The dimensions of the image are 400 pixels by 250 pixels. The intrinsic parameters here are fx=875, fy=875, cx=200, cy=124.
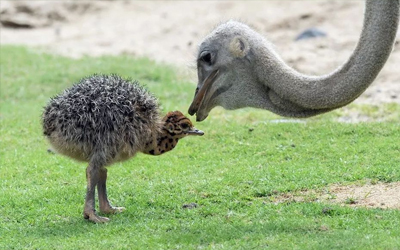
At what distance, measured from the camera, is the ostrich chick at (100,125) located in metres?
7.44

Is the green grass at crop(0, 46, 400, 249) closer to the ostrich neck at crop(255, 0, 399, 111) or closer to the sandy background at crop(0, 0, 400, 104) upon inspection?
the ostrich neck at crop(255, 0, 399, 111)

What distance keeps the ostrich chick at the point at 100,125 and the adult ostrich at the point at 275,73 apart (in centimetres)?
52

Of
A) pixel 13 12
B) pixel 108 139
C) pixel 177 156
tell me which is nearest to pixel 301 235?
pixel 108 139

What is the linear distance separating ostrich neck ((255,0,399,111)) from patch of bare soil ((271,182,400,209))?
1.11m

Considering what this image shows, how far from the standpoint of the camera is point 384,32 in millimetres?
6652

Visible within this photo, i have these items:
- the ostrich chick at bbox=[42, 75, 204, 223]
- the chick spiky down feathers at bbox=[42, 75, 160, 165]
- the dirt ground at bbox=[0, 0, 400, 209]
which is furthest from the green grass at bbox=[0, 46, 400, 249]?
the dirt ground at bbox=[0, 0, 400, 209]

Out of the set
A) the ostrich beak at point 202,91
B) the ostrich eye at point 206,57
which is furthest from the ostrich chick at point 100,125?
the ostrich eye at point 206,57

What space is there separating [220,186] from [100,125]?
5.18 ft

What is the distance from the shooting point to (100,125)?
7.43 m

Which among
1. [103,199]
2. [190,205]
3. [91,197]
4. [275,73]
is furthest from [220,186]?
[275,73]

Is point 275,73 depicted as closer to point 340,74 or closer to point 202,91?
point 340,74

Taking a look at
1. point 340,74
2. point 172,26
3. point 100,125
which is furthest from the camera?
point 172,26

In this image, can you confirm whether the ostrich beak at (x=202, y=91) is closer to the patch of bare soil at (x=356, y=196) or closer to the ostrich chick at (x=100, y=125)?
the ostrich chick at (x=100, y=125)

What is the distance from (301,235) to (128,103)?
1.95m
